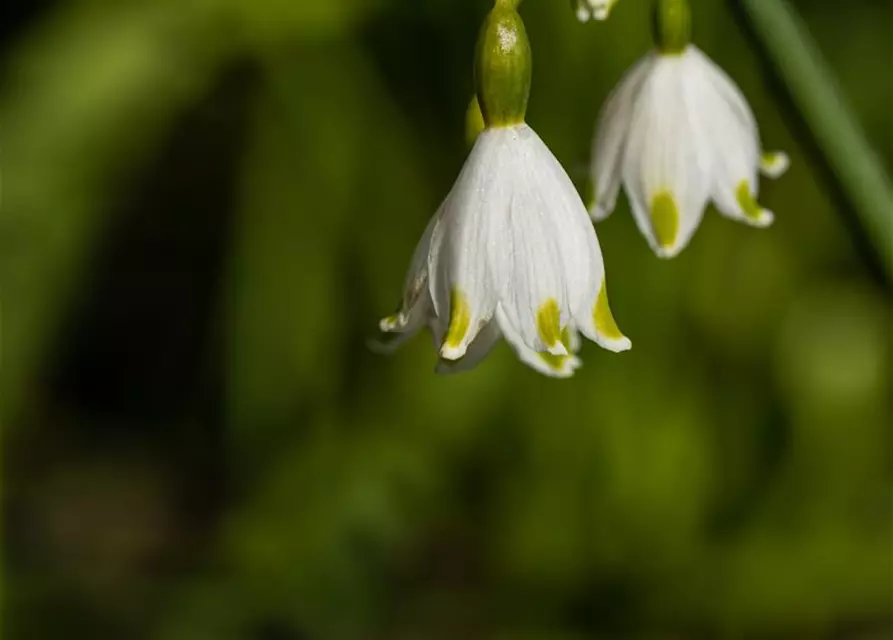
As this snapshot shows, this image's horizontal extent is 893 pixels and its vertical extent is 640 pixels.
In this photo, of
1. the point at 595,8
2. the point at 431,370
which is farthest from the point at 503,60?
the point at 431,370

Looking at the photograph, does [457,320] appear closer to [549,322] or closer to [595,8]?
[549,322]

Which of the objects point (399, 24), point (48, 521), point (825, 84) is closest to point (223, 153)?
point (399, 24)

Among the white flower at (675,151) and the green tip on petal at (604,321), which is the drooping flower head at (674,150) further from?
the green tip on petal at (604,321)

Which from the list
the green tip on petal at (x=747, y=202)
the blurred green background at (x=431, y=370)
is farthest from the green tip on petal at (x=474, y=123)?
the blurred green background at (x=431, y=370)

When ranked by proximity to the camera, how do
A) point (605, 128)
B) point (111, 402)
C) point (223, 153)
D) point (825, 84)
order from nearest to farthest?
1. point (825, 84)
2. point (605, 128)
3. point (223, 153)
4. point (111, 402)

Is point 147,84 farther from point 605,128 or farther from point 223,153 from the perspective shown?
point 605,128

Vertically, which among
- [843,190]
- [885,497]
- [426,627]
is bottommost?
[426,627]

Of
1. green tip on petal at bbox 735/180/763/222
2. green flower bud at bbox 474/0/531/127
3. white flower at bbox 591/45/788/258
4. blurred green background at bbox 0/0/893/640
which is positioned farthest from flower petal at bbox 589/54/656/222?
blurred green background at bbox 0/0/893/640
